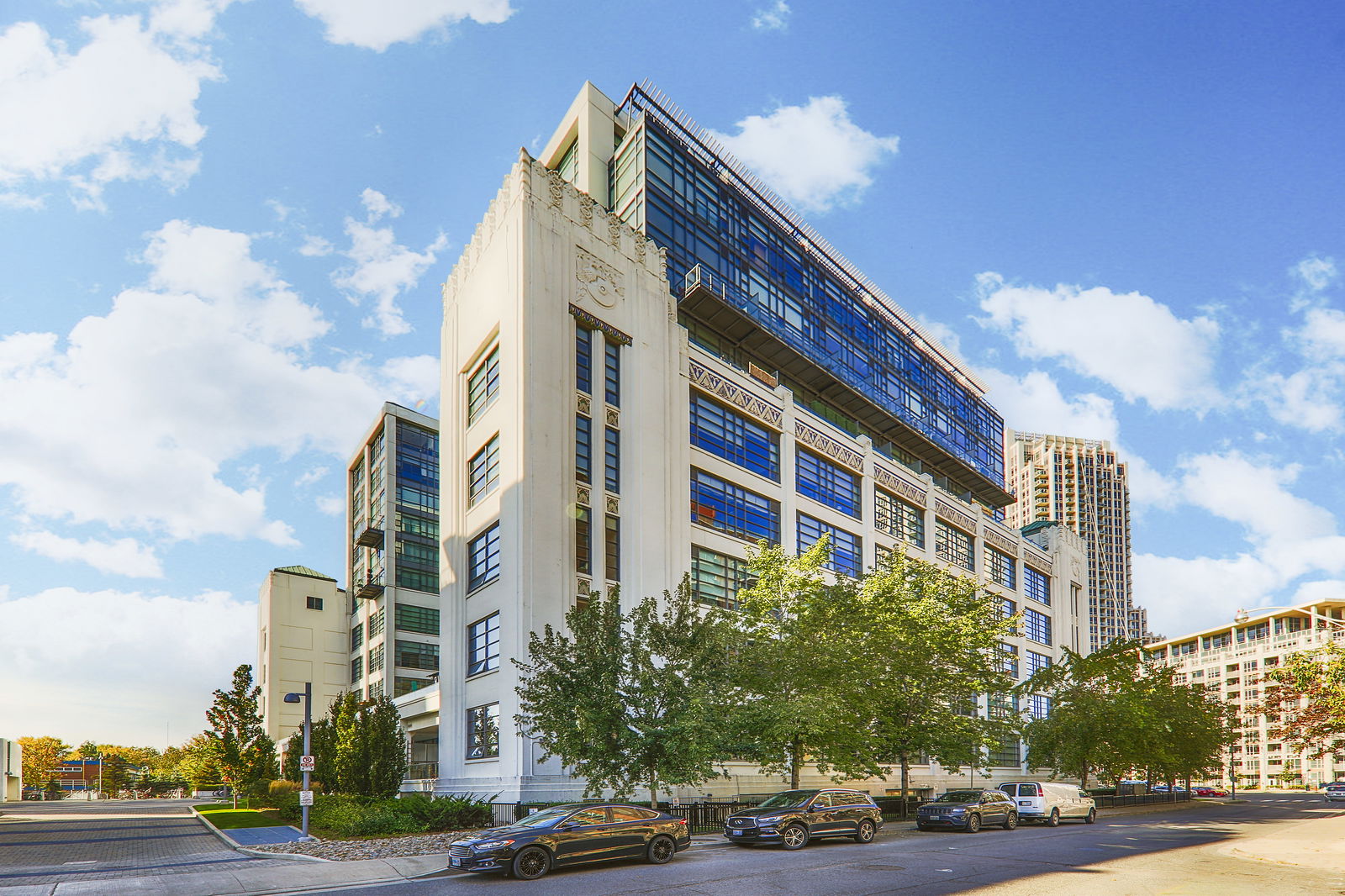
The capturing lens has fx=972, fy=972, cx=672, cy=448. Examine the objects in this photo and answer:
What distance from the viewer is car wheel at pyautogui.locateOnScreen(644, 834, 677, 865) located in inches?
892

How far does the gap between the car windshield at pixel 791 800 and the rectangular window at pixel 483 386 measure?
20.8 m

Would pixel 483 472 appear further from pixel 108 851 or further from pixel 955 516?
pixel 955 516

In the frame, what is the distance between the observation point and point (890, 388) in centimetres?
6906

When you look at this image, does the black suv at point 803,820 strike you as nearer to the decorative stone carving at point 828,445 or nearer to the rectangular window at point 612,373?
the rectangular window at point 612,373

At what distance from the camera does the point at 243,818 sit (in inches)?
1635

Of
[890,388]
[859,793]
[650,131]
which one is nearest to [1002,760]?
[890,388]

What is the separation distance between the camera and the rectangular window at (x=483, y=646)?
39000 millimetres

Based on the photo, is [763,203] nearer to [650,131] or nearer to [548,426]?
[650,131]

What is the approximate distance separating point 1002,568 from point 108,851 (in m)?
62.4

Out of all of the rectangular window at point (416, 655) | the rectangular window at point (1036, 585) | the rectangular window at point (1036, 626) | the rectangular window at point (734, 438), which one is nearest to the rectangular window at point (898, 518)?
the rectangular window at point (734, 438)

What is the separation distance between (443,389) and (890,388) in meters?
34.4

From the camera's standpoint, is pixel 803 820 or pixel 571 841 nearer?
pixel 571 841

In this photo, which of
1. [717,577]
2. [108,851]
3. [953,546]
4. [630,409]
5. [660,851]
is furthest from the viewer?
[953,546]

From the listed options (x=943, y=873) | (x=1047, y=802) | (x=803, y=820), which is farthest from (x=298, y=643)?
(x=943, y=873)
